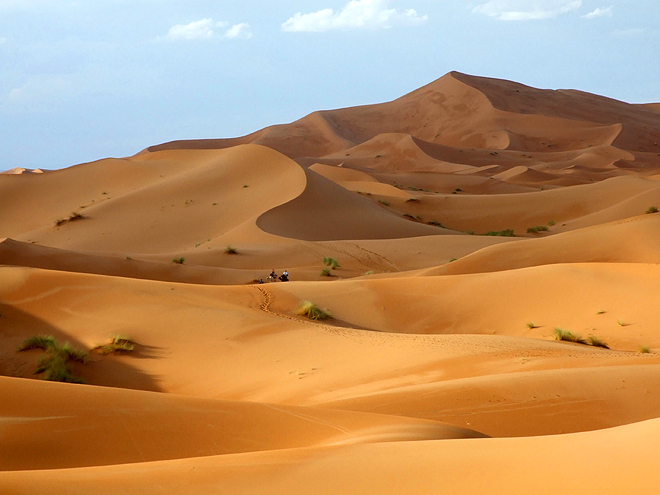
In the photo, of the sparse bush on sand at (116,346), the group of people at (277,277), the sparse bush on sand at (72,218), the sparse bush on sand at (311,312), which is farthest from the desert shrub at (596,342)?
the sparse bush on sand at (72,218)

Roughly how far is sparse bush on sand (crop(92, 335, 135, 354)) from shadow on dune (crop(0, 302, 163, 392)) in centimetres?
9

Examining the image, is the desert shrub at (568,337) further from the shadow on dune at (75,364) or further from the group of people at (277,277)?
the group of people at (277,277)

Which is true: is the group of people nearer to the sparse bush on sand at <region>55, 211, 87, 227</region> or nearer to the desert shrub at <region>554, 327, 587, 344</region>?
the desert shrub at <region>554, 327, 587, 344</region>

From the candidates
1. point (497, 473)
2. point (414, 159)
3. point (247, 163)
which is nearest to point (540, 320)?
point (497, 473)

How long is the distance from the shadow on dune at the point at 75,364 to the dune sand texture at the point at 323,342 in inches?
1.6

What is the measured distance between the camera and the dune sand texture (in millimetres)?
3631

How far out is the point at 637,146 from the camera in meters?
66.6

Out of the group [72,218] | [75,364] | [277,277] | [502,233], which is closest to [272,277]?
[277,277]

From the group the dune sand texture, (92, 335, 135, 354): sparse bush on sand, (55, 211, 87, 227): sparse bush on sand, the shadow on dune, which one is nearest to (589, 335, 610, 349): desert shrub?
the dune sand texture

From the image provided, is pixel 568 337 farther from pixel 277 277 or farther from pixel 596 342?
pixel 277 277

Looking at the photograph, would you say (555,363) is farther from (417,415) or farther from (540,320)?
(540,320)

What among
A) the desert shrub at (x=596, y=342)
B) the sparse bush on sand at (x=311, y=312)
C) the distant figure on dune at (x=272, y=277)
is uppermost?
the distant figure on dune at (x=272, y=277)

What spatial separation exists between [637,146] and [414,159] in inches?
943

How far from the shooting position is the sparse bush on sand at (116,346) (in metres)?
10.5
